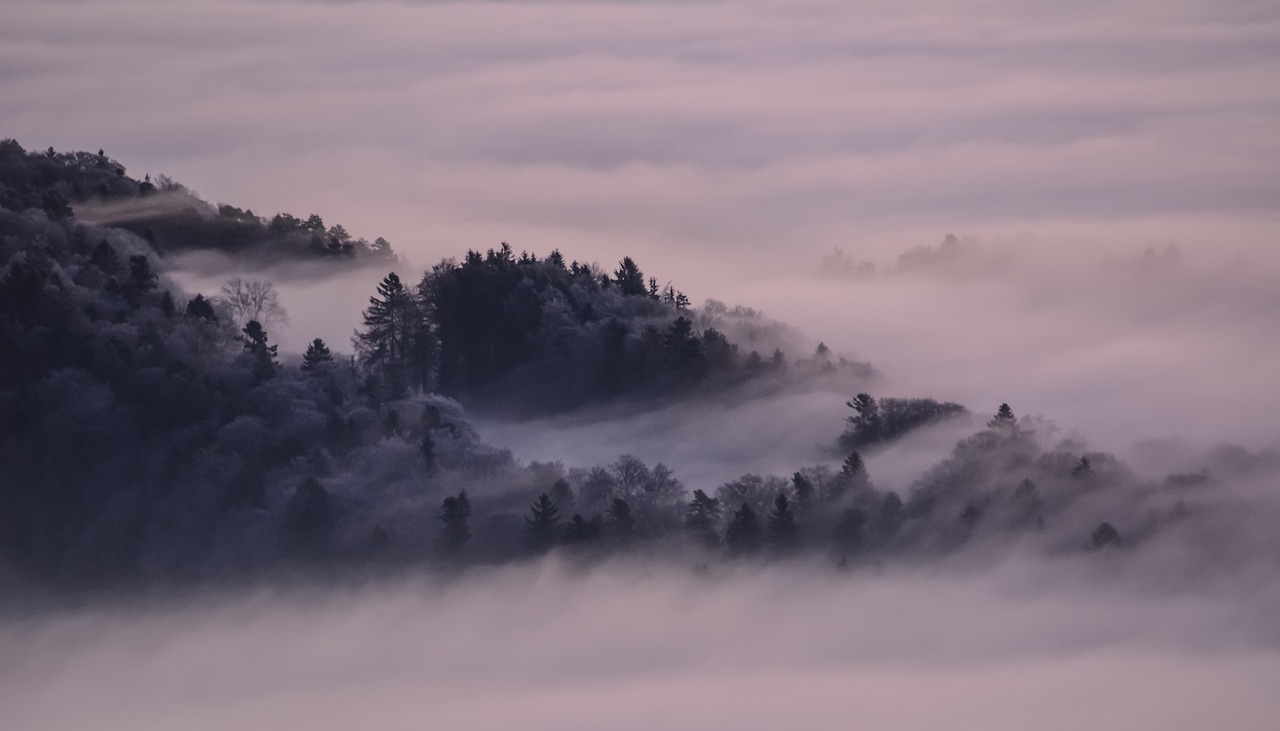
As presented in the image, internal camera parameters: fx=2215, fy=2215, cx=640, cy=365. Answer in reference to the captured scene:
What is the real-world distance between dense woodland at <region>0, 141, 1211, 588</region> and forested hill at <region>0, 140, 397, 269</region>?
50.7 inches

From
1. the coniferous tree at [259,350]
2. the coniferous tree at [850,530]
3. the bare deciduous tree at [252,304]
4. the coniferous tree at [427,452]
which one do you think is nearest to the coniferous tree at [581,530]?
the coniferous tree at [427,452]

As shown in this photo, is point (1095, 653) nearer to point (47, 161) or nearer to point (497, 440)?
point (497, 440)

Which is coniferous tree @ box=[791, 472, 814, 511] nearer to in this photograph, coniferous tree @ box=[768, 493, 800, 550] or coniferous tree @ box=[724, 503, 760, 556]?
coniferous tree @ box=[768, 493, 800, 550]

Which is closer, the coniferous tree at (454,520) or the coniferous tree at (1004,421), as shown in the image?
the coniferous tree at (454,520)

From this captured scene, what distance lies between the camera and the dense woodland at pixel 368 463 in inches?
4857

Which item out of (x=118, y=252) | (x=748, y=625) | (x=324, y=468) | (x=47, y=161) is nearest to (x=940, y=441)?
(x=748, y=625)

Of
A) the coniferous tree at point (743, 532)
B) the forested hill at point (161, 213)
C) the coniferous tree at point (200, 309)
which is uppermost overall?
the forested hill at point (161, 213)

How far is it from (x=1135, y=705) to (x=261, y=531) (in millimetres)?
62638

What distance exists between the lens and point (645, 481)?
127m

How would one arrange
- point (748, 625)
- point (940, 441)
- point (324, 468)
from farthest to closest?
point (748, 625)
point (940, 441)
point (324, 468)

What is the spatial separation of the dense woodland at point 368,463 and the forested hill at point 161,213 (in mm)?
1287

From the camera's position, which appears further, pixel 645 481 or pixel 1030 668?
pixel 1030 668

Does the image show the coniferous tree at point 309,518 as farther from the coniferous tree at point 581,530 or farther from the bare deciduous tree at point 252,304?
the bare deciduous tree at point 252,304

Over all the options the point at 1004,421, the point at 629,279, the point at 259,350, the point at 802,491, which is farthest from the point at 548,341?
the point at 1004,421
